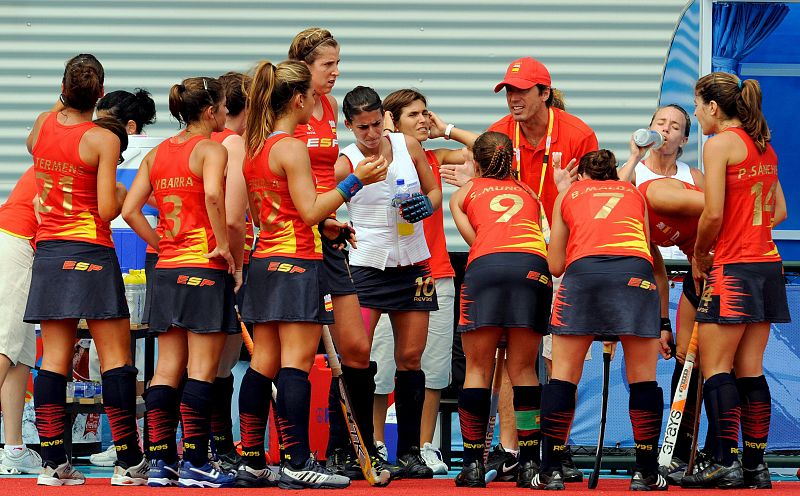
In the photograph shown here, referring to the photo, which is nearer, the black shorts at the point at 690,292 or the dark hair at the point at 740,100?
the dark hair at the point at 740,100

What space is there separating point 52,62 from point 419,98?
3.72 metres

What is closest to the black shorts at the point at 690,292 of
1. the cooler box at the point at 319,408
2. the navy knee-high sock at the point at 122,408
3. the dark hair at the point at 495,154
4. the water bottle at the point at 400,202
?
the dark hair at the point at 495,154

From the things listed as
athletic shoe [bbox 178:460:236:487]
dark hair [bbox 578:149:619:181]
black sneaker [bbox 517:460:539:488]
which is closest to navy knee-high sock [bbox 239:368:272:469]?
athletic shoe [bbox 178:460:236:487]

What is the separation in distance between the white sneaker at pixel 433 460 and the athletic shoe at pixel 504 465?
0.89 ft

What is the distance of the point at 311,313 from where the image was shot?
5.75 meters

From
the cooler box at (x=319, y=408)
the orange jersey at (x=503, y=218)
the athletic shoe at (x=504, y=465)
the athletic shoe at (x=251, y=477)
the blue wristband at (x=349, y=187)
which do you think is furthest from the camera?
the cooler box at (x=319, y=408)

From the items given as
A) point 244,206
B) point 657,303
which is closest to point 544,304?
point 657,303

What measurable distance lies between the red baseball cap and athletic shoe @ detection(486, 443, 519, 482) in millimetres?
1906

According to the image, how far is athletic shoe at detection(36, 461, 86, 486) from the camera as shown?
616 cm

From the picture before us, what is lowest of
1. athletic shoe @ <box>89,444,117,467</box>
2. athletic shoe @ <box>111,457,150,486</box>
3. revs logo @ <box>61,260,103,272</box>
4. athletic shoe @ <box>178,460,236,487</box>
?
athletic shoe @ <box>89,444,117,467</box>

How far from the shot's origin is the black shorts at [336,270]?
6.18 metres

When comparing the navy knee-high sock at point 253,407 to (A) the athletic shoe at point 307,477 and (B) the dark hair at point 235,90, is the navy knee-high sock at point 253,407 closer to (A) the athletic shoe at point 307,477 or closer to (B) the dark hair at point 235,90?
(A) the athletic shoe at point 307,477

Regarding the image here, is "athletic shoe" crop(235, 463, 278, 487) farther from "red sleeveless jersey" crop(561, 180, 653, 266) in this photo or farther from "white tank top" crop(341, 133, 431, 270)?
"red sleeveless jersey" crop(561, 180, 653, 266)

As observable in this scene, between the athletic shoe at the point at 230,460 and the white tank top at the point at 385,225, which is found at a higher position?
the white tank top at the point at 385,225
